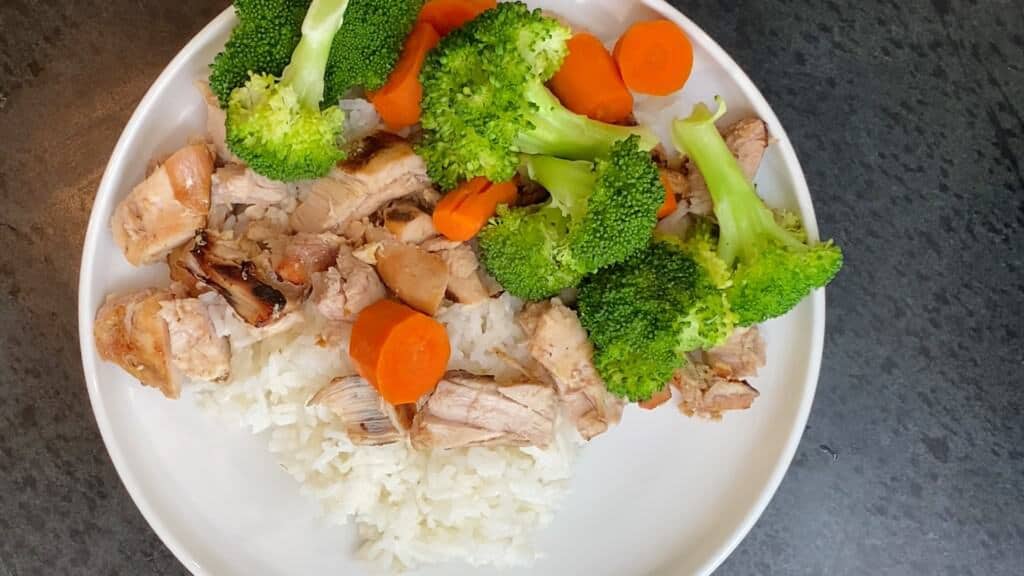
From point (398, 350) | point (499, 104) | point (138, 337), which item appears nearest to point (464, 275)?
point (398, 350)

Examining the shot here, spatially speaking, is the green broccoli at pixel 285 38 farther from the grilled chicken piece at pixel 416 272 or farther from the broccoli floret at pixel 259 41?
the grilled chicken piece at pixel 416 272

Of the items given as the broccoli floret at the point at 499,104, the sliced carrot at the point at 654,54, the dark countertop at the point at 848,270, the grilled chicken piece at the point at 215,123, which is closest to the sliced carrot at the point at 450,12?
the broccoli floret at the point at 499,104

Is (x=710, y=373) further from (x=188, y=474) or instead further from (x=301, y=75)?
(x=188, y=474)

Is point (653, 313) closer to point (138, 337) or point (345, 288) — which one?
point (345, 288)

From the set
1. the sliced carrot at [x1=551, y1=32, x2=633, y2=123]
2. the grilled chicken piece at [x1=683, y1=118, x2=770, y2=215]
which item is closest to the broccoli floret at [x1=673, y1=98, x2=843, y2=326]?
the grilled chicken piece at [x1=683, y1=118, x2=770, y2=215]

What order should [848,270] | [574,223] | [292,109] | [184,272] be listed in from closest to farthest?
1. [292,109]
2. [574,223]
3. [184,272]
4. [848,270]
